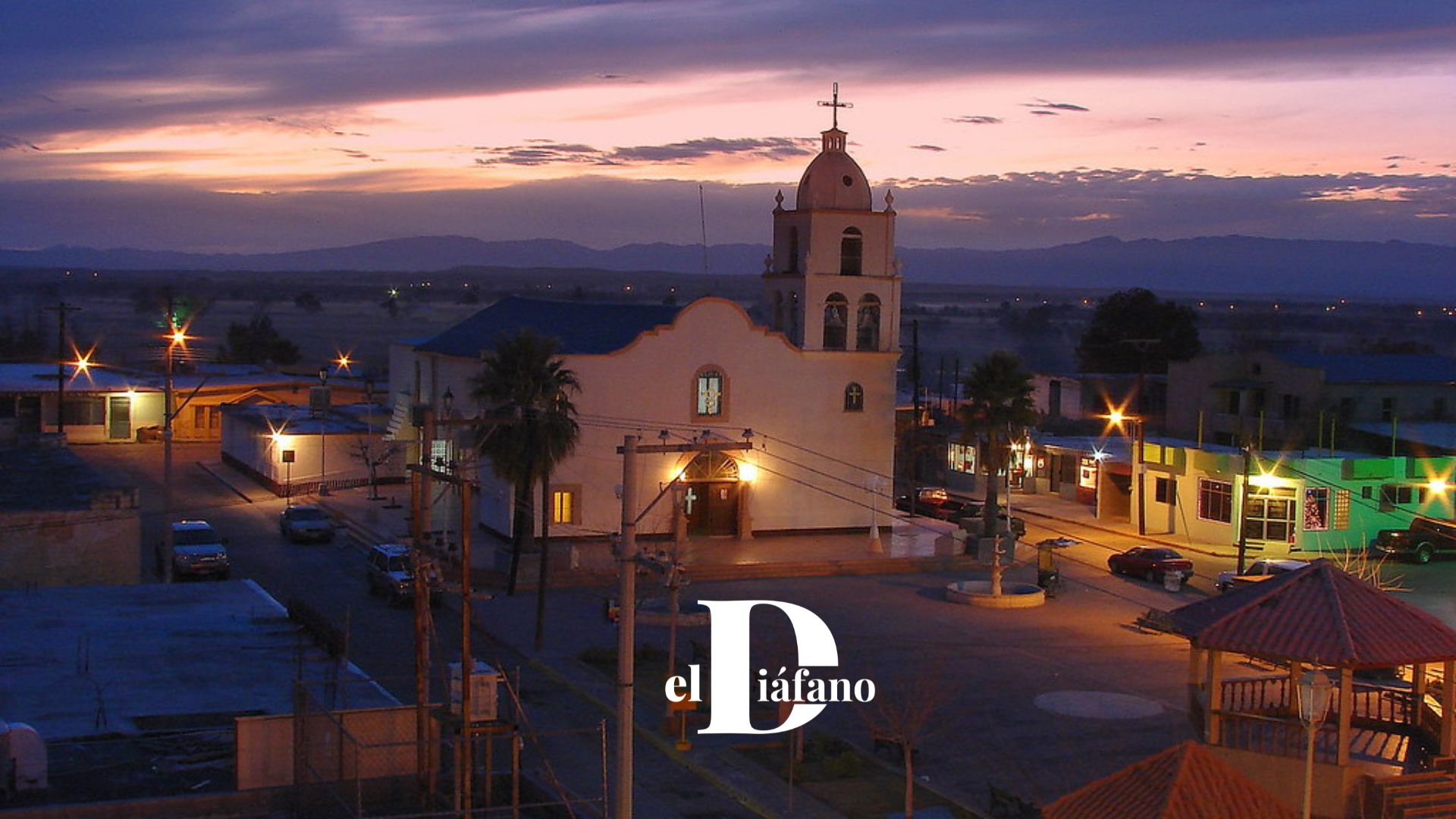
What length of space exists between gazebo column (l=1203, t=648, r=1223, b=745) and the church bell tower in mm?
29346

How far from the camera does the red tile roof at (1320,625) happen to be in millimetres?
19297

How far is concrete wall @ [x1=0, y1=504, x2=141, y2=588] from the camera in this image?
3391 cm

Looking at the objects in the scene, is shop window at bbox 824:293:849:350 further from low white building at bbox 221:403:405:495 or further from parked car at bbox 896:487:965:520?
low white building at bbox 221:403:405:495

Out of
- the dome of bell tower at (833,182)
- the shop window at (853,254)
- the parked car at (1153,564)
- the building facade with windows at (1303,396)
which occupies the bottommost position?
the parked car at (1153,564)

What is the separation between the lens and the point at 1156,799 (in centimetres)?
1700

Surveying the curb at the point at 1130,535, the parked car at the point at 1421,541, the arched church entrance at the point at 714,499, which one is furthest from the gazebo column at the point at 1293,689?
the arched church entrance at the point at 714,499

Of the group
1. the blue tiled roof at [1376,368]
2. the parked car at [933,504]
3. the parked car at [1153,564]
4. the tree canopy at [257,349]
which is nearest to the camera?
the parked car at [1153,564]

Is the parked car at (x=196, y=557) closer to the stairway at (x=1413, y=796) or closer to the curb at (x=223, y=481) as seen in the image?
the curb at (x=223, y=481)

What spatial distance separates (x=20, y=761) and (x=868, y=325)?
33.8 metres

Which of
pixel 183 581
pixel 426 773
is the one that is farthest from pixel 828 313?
pixel 426 773

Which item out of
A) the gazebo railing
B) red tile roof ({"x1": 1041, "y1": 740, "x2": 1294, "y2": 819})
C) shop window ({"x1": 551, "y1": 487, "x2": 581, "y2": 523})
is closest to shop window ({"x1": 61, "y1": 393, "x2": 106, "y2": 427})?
shop window ({"x1": 551, "y1": 487, "x2": 581, "y2": 523})

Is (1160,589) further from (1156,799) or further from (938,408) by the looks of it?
(938,408)

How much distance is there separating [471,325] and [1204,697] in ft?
128

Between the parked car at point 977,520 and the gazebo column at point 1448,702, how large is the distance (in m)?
24.8
